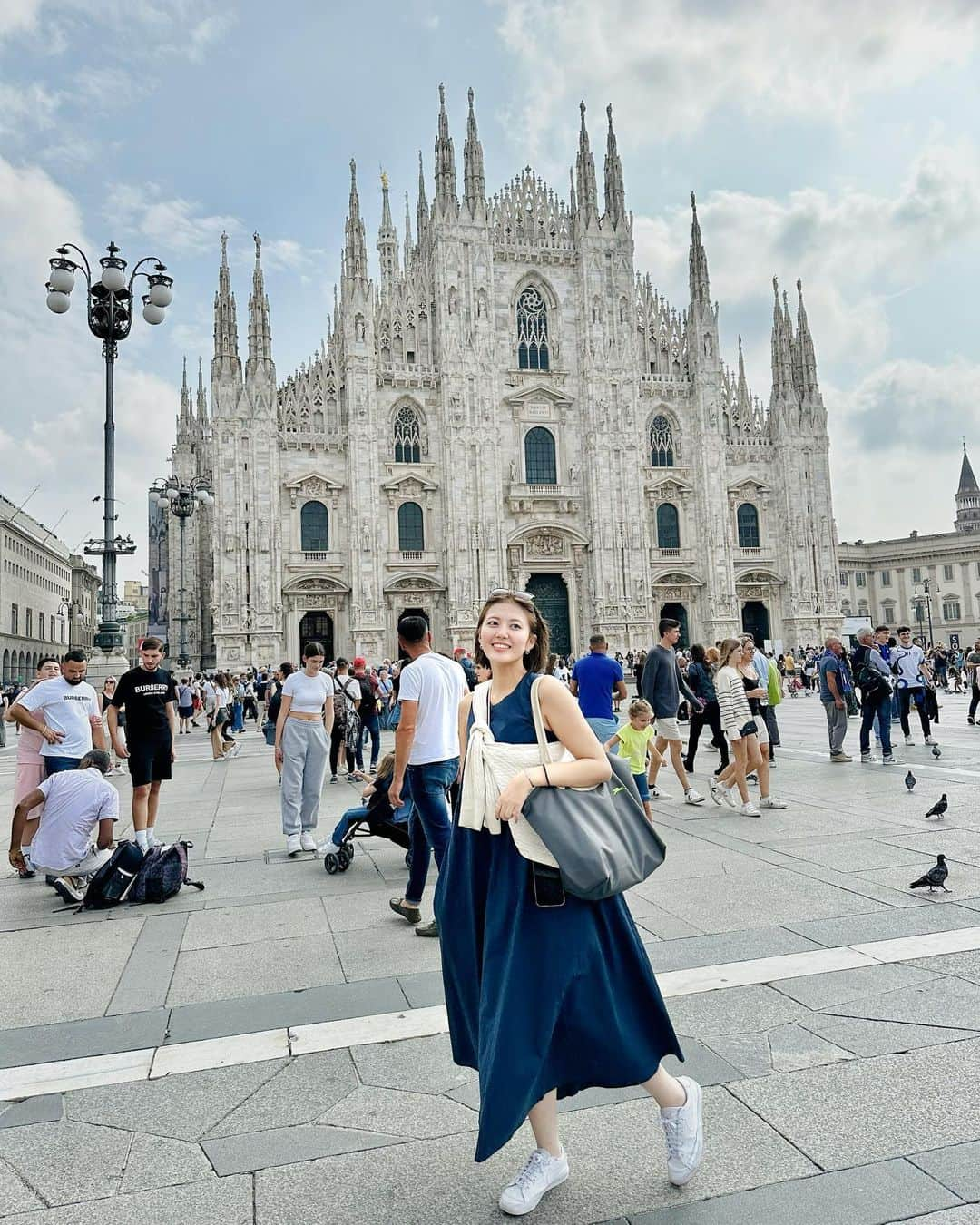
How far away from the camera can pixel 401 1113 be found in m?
2.87

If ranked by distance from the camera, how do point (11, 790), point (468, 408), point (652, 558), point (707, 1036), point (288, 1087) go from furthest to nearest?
point (652, 558)
point (468, 408)
point (11, 790)
point (707, 1036)
point (288, 1087)

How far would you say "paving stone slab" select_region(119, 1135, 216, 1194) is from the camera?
252 centimetres

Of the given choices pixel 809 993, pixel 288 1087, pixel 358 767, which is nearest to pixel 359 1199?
pixel 288 1087

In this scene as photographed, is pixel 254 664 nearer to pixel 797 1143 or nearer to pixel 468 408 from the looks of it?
pixel 468 408

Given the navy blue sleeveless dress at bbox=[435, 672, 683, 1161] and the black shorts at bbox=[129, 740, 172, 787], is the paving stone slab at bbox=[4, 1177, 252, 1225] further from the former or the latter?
the black shorts at bbox=[129, 740, 172, 787]

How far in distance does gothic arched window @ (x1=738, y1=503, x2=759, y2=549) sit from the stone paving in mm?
35302

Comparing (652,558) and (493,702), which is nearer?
(493,702)

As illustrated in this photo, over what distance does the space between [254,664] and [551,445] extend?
15665 millimetres

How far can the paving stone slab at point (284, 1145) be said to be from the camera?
2609 mm

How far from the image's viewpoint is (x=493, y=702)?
264 centimetres

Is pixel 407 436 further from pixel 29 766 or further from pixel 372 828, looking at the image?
pixel 372 828

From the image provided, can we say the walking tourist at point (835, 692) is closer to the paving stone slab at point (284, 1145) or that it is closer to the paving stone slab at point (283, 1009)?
the paving stone slab at point (283, 1009)

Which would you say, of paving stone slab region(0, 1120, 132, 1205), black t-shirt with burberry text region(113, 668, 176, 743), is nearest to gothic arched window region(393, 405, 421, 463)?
black t-shirt with burberry text region(113, 668, 176, 743)

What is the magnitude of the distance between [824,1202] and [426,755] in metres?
3.05
